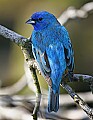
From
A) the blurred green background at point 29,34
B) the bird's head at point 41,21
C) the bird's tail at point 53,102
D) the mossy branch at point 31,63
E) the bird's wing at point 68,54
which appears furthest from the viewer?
the blurred green background at point 29,34

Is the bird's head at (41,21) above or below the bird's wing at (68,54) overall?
above

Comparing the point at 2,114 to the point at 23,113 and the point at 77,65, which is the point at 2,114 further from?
the point at 77,65

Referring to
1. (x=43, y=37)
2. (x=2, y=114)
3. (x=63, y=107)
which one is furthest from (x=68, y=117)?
(x=43, y=37)

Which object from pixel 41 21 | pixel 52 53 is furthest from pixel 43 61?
pixel 41 21

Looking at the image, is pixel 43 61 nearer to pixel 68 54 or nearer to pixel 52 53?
pixel 52 53

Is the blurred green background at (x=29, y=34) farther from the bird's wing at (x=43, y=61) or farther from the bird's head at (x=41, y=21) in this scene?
the bird's wing at (x=43, y=61)

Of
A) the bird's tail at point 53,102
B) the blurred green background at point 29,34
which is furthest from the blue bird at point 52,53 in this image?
the blurred green background at point 29,34
